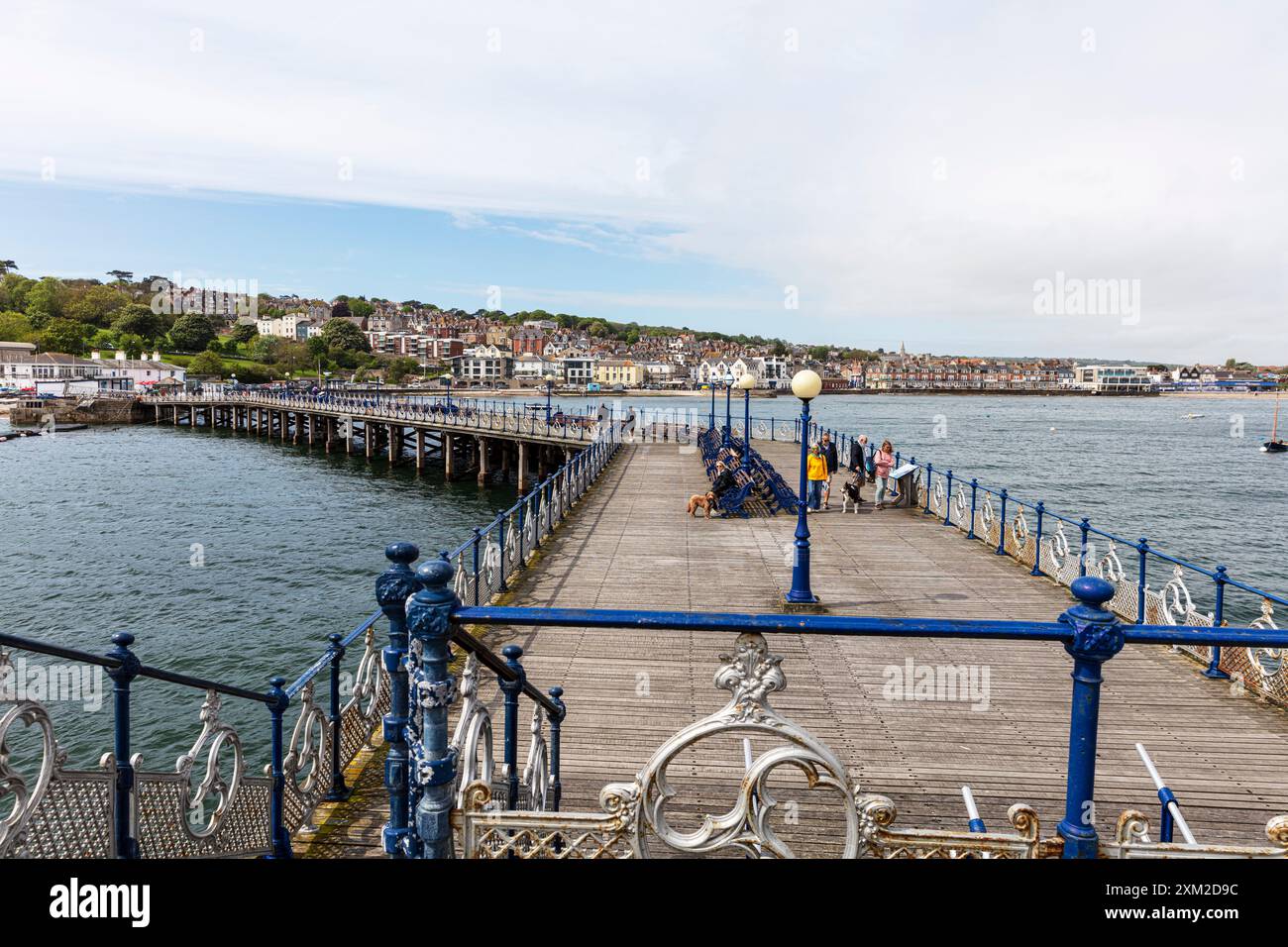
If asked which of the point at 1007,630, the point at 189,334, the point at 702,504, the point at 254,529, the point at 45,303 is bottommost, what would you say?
the point at 254,529

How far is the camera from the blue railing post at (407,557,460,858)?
261 centimetres

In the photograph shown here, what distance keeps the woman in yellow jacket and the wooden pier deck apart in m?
4.47

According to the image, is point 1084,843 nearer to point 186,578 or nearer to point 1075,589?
point 1075,589

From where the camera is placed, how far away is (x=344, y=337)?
185 metres

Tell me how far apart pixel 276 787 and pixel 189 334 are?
186 meters

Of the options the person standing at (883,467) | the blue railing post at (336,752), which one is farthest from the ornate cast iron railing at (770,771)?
the person standing at (883,467)

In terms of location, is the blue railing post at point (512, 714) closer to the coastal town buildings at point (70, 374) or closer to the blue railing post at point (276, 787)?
the blue railing post at point (276, 787)

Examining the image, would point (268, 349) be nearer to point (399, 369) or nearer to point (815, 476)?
point (399, 369)

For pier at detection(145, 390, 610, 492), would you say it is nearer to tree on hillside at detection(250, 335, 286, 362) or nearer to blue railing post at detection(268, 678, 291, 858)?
blue railing post at detection(268, 678, 291, 858)

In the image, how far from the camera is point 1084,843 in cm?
264

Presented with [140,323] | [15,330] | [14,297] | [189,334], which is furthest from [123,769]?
[14,297]

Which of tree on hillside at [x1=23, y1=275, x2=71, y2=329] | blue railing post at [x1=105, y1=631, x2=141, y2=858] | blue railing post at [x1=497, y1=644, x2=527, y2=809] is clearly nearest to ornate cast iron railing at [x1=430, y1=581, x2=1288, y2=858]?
blue railing post at [x1=497, y1=644, x2=527, y2=809]
